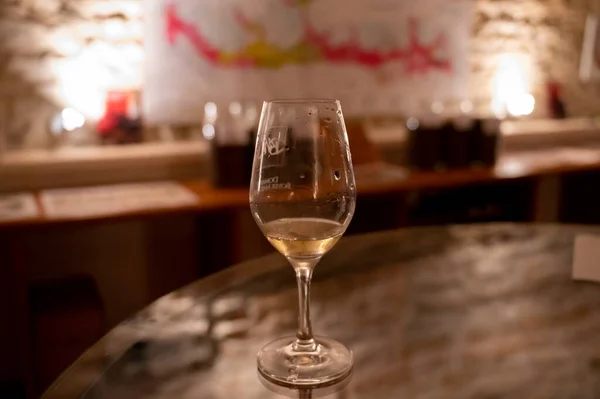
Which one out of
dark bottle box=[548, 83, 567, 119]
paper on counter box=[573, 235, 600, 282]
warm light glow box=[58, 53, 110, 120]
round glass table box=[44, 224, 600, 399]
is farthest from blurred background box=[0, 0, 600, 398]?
paper on counter box=[573, 235, 600, 282]

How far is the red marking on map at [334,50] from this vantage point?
2662 millimetres

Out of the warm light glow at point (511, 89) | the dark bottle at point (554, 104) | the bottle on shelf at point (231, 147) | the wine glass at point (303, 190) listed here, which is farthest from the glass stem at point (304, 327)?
the dark bottle at point (554, 104)

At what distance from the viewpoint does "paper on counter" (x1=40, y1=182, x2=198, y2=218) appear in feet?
6.81

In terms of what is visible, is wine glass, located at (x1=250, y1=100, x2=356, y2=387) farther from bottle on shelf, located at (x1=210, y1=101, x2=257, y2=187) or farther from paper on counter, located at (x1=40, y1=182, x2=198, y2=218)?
bottle on shelf, located at (x1=210, y1=101, x2=257, y2=187)

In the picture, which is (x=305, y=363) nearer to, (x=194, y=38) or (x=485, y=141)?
(x=194, y=38)

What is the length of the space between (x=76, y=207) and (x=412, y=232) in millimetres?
1320

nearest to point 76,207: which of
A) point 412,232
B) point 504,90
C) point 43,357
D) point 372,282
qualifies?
point 43,357

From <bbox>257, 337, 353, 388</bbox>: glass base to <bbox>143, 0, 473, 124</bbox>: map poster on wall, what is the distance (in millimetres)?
2148

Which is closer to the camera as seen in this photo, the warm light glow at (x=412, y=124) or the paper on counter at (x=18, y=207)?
the paper on counter at (x=18, y=207)

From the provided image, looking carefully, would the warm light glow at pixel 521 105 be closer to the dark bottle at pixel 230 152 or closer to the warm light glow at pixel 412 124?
the warm light glow at pixel 412 124

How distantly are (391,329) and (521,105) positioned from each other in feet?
10.5

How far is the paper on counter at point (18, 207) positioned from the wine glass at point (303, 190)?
152cm

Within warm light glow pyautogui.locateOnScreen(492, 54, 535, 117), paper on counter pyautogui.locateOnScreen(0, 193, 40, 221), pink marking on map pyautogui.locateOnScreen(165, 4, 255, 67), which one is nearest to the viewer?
paper on counter pyautogui.locateOnScreen(0, 193, 40, 221)

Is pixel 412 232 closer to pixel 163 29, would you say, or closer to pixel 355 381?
pixel 355 381
